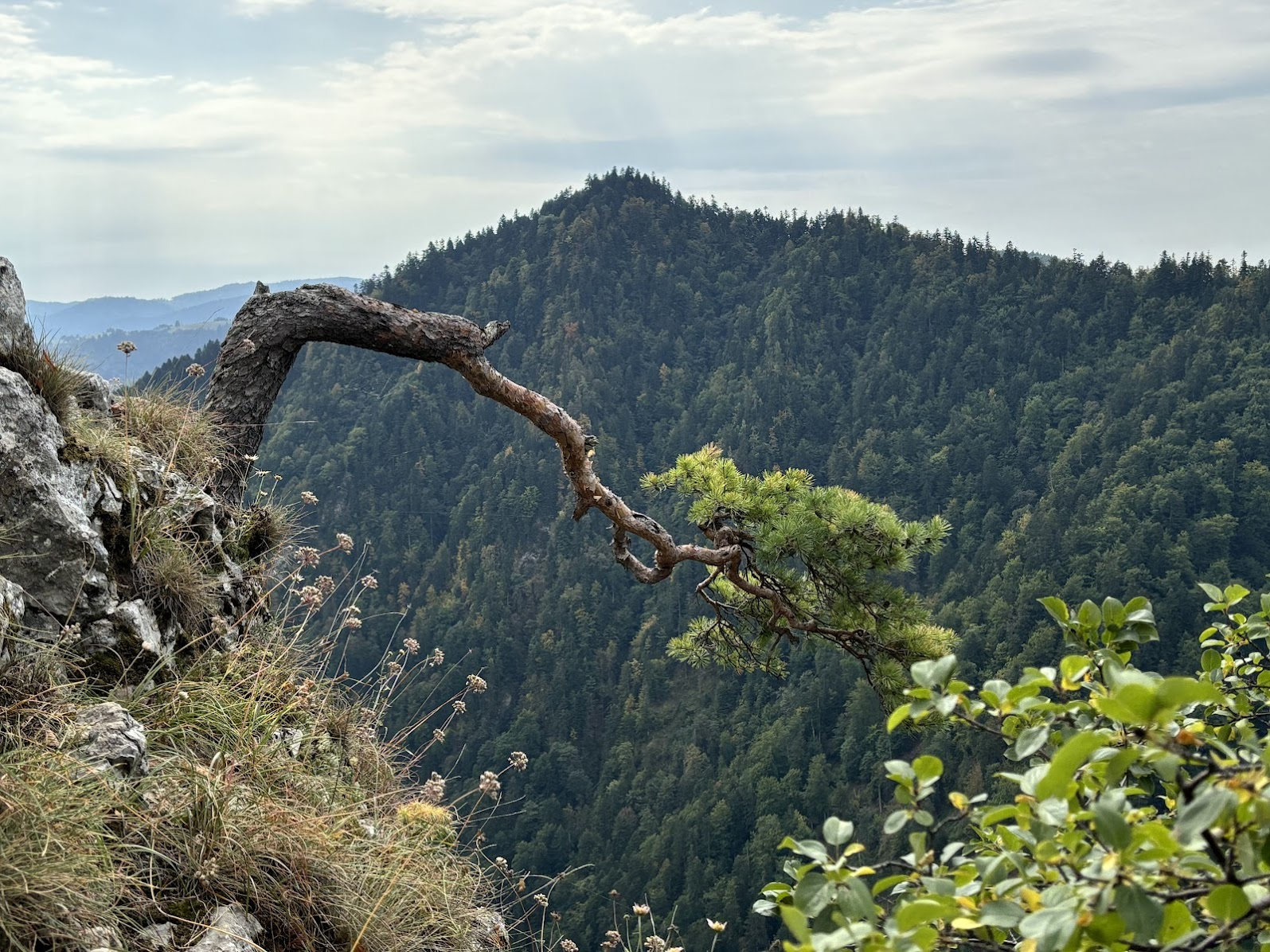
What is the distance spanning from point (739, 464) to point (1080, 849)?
92991 millimetres

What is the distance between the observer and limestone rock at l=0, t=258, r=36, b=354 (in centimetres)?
341

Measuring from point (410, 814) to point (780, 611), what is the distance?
9.03 feet

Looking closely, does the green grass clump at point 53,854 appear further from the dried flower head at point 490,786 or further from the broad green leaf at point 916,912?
the broad green leaf at point 916,912

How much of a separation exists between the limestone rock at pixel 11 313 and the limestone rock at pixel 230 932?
7.49 feet

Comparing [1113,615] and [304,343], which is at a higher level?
[304,343]

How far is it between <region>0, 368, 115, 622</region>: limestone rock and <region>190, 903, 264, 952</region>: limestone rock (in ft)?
4.04

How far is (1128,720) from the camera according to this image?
40.9 inches

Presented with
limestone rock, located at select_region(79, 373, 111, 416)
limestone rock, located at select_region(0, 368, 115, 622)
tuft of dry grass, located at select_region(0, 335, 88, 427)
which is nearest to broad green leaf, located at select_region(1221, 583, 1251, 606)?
limestone rock, located at select_region(0, 368, 115, 622)

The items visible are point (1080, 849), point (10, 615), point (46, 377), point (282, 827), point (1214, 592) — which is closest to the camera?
point (1080, 849)

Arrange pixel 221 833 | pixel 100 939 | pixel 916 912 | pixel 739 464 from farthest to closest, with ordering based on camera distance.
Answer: pixel 739 464
pixel 221 833
pixel 100 939
pixel 916 912

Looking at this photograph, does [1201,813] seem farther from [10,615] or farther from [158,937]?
[10,615]

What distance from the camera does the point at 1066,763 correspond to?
1.00 meters

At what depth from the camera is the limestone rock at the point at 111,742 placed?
2.38m

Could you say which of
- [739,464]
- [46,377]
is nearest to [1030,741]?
[46,377]
